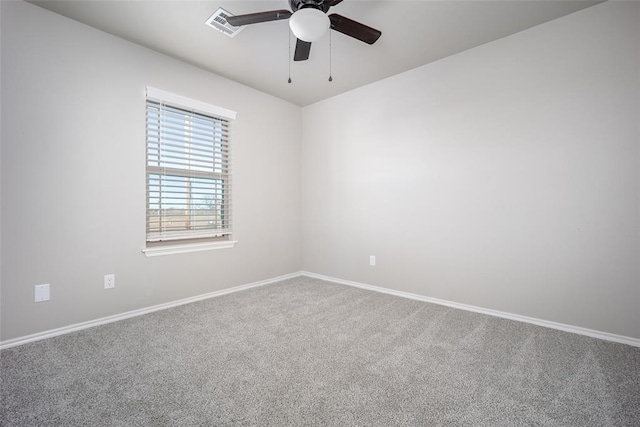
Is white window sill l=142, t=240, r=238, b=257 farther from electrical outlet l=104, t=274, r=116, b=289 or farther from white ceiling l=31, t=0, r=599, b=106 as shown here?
white ceiling l=31, t=0, r=599, b=106

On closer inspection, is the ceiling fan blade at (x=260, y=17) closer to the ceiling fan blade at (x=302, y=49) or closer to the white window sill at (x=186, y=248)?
the ceiling fan blade at (x=302, y=49)

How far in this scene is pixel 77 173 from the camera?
2.29 meters

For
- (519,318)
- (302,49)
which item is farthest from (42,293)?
(519,318)

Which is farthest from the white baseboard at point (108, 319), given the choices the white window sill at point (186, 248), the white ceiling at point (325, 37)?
the white ceiling at point (325, 37)

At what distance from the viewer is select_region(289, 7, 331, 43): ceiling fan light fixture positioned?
165 cm

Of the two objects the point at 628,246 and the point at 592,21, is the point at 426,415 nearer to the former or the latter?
the point at 628,246

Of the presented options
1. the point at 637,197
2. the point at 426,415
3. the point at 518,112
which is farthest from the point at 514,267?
the point at 426,415

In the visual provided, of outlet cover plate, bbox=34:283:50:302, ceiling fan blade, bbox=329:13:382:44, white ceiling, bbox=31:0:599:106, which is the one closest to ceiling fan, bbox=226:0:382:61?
ceiling fan blade, bbox=329:13:382:44

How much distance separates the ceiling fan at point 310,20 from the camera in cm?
167

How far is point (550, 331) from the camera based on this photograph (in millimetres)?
2254

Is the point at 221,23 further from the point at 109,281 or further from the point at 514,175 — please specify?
the point at 514,175

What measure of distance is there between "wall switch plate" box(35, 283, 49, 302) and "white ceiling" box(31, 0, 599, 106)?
2.12 meters

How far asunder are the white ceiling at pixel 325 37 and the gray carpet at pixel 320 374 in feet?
8.19

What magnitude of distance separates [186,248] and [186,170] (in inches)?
32.4
